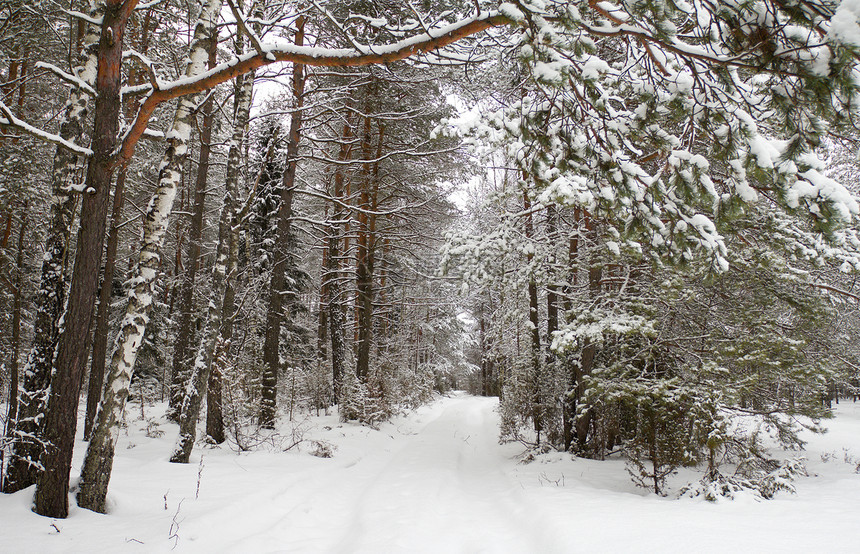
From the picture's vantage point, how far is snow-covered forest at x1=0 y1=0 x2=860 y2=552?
290cm

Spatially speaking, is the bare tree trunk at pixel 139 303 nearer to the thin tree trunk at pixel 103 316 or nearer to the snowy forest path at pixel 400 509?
the snowy forest path at pixel 400 509

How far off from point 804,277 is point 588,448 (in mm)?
4885

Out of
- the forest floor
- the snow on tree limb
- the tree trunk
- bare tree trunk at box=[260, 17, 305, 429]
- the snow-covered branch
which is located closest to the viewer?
the snow on tree limb

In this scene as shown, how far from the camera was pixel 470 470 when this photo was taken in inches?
329

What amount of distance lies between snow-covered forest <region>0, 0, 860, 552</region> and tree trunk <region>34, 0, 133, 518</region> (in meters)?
0.02

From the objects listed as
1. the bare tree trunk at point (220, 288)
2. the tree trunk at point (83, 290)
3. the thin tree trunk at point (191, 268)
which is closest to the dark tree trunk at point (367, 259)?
the thin tree trunk at point (191, 268)

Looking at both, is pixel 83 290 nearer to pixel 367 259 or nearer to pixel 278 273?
pixel 278 273

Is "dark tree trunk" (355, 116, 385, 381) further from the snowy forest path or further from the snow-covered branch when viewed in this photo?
the snow-covered branch

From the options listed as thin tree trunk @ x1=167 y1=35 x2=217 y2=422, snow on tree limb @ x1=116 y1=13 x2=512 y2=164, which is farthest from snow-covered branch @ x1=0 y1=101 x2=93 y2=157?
thin tree trunk @ x1=167 y1=35 x2=217 y2=422

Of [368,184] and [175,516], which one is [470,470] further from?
[368,184]

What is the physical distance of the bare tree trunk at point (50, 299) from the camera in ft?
13.9

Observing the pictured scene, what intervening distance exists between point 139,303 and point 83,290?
0.78 metres

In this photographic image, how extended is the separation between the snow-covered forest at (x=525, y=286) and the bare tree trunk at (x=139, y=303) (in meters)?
0.03

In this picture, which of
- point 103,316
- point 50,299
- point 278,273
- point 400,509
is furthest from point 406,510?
point 103,316
